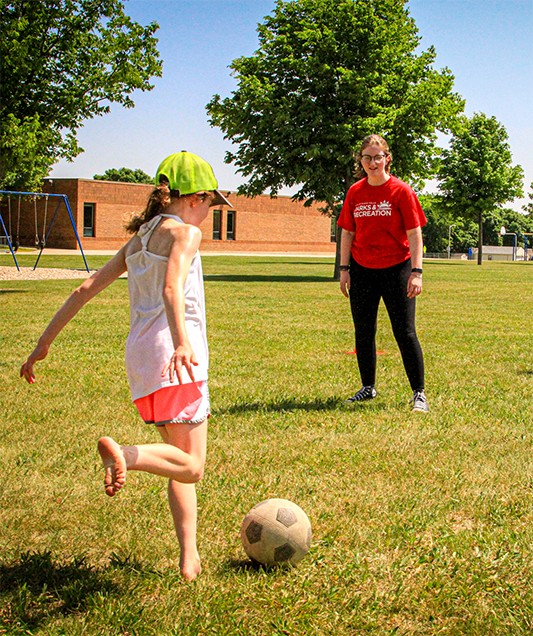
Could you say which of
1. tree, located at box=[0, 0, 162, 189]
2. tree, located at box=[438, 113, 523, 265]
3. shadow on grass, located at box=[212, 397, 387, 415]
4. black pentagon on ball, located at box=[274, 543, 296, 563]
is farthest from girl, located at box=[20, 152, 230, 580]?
tree, located at box=[438, 113, 523, 265]

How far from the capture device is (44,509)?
341 cm

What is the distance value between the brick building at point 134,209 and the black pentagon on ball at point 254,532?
42.9m

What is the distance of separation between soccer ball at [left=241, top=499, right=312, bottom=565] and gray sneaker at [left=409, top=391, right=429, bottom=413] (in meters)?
2.67

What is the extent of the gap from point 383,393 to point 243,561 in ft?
11.0

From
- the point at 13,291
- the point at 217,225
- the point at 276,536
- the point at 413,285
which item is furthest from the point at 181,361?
the point at 217,225

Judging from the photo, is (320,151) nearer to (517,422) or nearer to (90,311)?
(90,311)

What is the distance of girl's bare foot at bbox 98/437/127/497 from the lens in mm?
2188

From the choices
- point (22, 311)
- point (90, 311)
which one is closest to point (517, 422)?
point (90, 311)

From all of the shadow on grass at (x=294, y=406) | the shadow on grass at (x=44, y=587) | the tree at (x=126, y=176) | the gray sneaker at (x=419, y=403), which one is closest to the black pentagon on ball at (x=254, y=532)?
the shadow on grass at (x=44, y=587)

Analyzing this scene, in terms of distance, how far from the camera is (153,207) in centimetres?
267

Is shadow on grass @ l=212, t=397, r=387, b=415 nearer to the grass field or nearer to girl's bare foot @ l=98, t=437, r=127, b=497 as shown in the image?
the grass field

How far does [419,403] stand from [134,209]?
1616 inches

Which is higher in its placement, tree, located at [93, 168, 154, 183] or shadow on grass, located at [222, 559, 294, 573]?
tree, located at [93, 168, 154, 183]

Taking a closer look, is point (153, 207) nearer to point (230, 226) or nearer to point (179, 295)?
point (179, 295)
